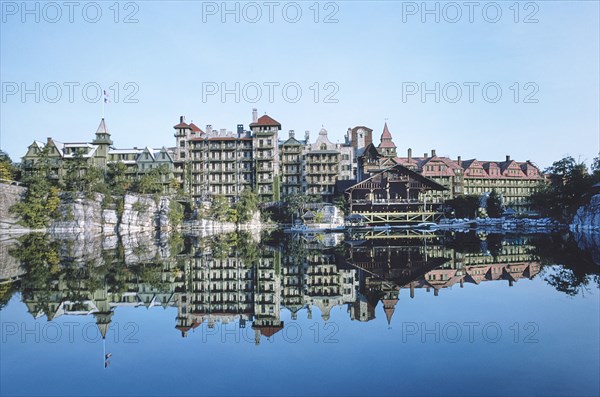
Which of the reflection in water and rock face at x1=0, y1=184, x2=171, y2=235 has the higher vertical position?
rock face at x1=0, y1=184, x2=171, y2=235

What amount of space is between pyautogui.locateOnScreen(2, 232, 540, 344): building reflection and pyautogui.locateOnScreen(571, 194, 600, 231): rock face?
25.8 m

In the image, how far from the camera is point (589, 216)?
53625mm

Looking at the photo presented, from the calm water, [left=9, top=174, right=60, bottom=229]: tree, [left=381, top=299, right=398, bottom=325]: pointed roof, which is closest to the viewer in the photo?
the calm water

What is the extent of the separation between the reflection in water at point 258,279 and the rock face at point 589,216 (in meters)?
26.6

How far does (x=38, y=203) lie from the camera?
64.1 metres

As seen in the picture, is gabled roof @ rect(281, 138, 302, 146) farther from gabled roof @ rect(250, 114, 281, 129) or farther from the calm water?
the calm water

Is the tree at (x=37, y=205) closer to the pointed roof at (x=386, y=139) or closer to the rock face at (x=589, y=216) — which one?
the pointed roof at (x=386, y=139)

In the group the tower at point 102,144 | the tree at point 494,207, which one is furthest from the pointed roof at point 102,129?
the tree at point 494,207

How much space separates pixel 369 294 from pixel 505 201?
9817 centimetres

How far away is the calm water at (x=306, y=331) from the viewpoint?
8.52 metres

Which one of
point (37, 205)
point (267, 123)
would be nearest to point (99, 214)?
point (37, 205)

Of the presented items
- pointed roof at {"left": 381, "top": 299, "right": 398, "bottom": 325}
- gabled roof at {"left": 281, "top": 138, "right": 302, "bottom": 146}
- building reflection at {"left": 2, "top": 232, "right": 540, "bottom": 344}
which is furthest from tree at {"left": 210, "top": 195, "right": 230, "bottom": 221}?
pointed roof at {"left": 381, "top": 299, "right": 398, "bottom": 325}

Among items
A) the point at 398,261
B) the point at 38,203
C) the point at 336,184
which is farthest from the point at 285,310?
the point at 336,184

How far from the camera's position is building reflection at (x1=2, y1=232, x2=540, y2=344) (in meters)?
14.7
